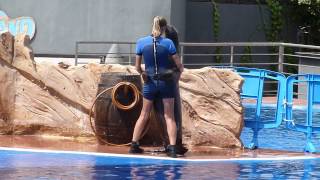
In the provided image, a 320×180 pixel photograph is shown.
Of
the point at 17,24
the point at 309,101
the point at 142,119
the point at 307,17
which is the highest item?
the point at 307,17

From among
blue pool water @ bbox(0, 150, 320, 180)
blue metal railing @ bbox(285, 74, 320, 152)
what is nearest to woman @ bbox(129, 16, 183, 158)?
blue pool water @ bbox(0, 150, 320, 180)

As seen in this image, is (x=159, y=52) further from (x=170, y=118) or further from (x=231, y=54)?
(x=231, y=54)

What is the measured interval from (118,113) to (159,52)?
53.4 inches

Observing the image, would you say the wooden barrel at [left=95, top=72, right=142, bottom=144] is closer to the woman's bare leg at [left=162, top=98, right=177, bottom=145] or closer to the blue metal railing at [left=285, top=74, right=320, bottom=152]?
the woman's bare leg at [left=162, top=98, right=177, bottom=145]

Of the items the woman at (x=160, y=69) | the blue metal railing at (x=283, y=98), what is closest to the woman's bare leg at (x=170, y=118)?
the woman at (x=160, y=69)

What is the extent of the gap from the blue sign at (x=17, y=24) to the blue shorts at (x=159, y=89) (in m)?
14.1

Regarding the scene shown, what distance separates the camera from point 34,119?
11594mm

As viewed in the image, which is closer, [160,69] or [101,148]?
[160,69]

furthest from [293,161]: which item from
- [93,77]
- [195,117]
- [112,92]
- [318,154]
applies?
[93,77]

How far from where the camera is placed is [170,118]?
9.79m

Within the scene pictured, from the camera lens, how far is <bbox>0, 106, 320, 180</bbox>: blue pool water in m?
8.42

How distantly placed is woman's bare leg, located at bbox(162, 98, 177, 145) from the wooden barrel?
0.94 m

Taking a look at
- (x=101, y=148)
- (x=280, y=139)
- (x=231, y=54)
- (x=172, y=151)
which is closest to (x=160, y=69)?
(x=172, y=151)

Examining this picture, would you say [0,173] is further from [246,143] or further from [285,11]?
[285,11]
